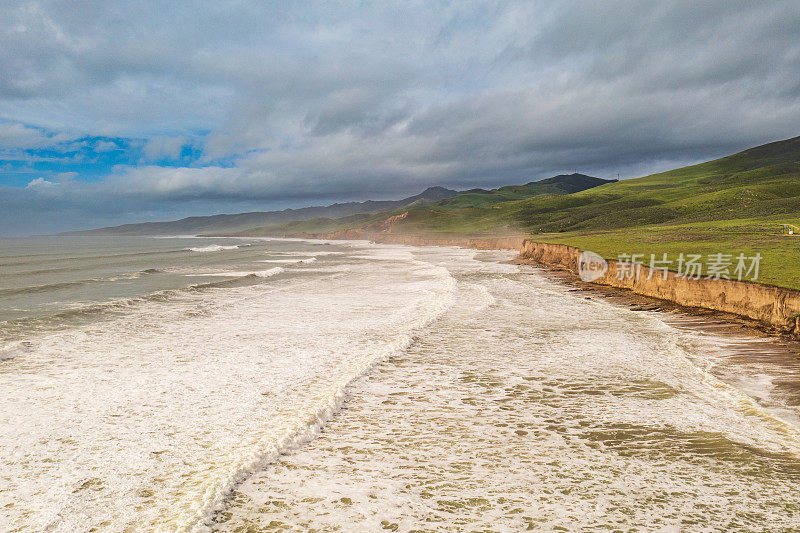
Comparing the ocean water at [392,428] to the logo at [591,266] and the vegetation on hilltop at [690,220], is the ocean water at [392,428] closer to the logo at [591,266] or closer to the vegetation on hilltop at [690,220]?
the vegetation on hilltop at [690,220]

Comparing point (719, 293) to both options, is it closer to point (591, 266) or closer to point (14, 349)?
point (591, 266)

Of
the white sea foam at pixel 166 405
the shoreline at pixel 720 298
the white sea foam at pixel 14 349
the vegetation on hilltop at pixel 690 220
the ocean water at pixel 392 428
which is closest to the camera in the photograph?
the ocean water at pixel 392 428

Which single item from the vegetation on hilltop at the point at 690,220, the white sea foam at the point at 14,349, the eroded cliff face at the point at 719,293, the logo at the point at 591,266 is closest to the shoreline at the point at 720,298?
the eroded cliff face at the point at 719,293

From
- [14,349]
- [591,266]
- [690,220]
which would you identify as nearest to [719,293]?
[591,266]

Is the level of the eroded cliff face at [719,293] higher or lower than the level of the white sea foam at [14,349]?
higher

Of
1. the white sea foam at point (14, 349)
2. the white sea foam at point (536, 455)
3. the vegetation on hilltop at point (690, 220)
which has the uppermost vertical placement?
the vegetation on hilltop at point (690, 220)

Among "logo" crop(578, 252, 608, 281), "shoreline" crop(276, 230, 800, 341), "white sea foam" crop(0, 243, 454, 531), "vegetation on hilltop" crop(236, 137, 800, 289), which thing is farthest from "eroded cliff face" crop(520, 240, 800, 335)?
"white sea foam" crop(0, 243, 454, 531)

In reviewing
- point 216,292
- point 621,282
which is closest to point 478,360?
point 621,282
